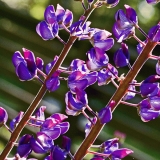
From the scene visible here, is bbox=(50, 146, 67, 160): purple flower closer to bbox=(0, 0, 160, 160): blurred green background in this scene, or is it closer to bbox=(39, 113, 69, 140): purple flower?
bbox=(39, 113, 69, 140): purple flower

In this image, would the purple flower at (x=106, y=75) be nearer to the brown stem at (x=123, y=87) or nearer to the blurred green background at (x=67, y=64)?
the brown stem at (x=123, y=87)

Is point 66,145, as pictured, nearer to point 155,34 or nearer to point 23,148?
point 23,148

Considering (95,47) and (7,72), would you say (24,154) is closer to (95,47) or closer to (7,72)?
(95,47)

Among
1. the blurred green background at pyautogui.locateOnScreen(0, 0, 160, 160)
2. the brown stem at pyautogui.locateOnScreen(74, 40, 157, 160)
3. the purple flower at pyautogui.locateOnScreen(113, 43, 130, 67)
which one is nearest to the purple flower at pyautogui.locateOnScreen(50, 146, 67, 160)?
the brown stem at pyautogui.locateOnScreen(74, 40, 157, 160)

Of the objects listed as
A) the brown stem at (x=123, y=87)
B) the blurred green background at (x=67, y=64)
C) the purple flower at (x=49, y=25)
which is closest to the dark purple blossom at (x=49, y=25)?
the purple flower at (x=49, y=25)

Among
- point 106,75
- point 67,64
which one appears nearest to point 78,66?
point 106,75
